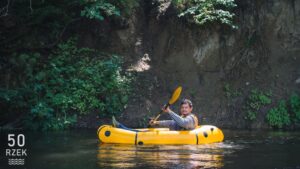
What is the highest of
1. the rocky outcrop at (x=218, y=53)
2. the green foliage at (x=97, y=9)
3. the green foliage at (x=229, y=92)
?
the green foliage at (x=97, y=9)

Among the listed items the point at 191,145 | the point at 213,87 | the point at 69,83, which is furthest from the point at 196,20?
the point at 191,145

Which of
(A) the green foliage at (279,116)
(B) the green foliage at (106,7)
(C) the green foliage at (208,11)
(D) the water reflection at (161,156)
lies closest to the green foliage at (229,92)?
(A) the green foliage at (279,116)

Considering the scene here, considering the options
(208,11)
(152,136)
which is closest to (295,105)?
(208,11)

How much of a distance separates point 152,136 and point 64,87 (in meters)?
3.94

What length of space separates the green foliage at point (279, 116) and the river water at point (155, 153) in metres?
1.70

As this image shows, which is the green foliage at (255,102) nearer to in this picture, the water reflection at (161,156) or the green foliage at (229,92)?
the green foliage at (229,92)

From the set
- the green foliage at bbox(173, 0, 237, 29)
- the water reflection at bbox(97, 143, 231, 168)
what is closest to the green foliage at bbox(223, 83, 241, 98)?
the green foliage at bbox(173, 0, 237, 29)

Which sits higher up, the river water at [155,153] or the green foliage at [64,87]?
the green foliage at [64,87]

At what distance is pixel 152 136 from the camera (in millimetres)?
9766

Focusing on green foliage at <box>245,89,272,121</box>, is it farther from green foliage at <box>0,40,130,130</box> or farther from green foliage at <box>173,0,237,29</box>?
green foliage at <box>0,40,130,130</box>

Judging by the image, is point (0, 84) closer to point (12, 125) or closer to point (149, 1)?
point (12, 125)

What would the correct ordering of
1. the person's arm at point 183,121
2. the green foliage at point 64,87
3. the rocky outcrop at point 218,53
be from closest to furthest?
1. the person's arm at point 183,121
2. the green foliage at point 64,87
3. the rocky outcrop at point 218,53

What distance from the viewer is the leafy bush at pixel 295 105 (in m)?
12.8

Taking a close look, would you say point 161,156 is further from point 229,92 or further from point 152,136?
point 229,92
